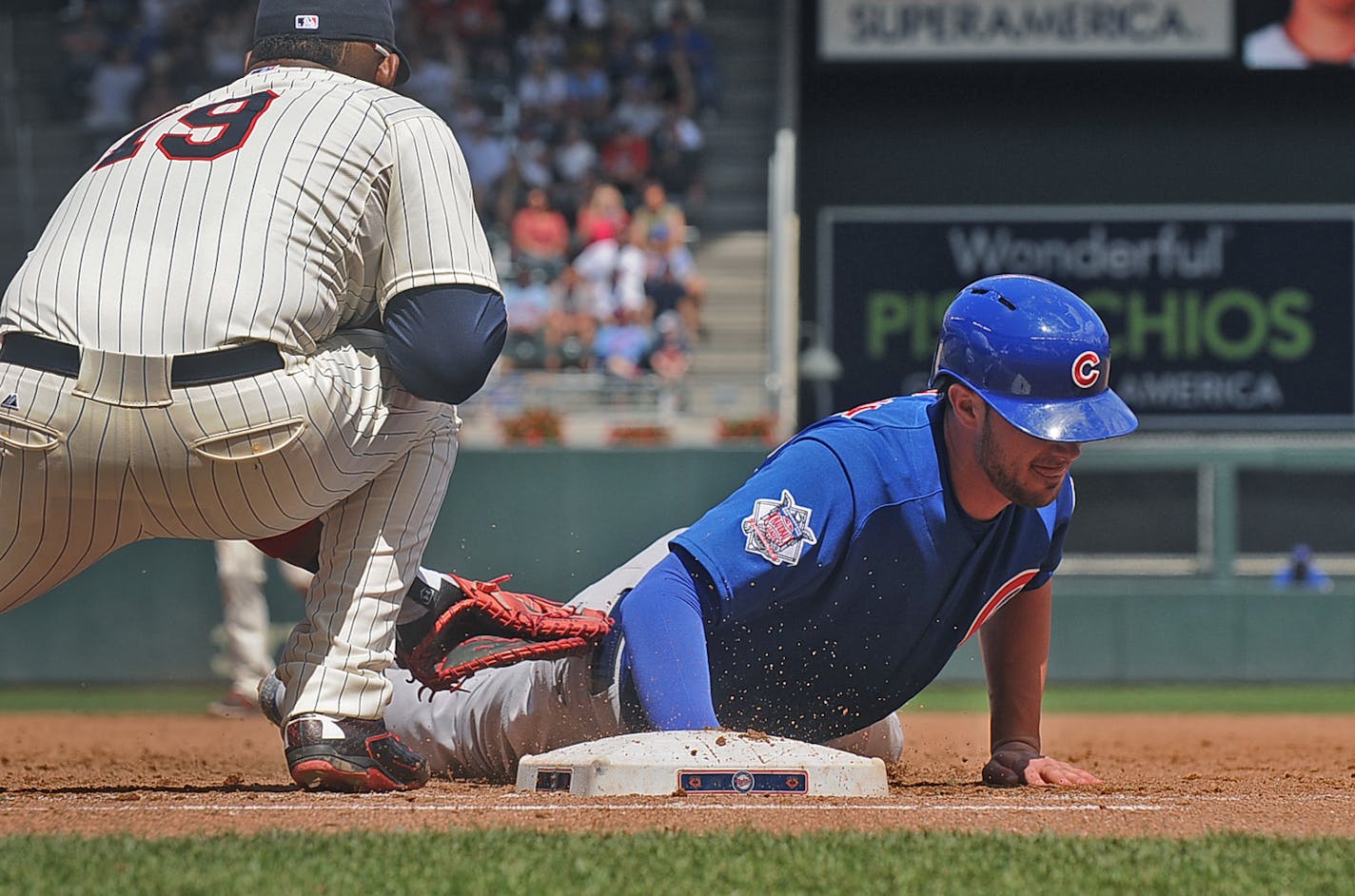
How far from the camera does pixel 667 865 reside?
2609 mm

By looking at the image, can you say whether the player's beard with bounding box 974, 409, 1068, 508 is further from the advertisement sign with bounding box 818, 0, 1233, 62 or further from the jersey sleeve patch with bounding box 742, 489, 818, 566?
the advertisement sign with bounding box 818, 0, 1233, 62

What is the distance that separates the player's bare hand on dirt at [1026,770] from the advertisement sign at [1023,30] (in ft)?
36.6

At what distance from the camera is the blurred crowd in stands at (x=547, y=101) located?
43.1 feet

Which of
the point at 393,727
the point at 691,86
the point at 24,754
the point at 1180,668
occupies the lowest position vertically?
the point at 1180,668

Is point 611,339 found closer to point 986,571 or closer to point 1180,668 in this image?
point 1180,668

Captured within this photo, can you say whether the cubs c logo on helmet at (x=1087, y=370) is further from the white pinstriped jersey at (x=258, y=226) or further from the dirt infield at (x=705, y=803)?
the white pinstriped jersey at (x=258, y=226)

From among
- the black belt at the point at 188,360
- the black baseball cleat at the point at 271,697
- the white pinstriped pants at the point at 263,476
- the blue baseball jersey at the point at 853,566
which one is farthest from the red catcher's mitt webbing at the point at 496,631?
the black belt at the point at 188,360

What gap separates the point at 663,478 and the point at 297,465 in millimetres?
7285

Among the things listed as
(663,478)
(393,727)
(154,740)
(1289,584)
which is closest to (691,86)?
(663,478)

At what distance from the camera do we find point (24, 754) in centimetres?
590

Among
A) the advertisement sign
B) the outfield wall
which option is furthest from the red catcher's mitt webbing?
the advertisement sign

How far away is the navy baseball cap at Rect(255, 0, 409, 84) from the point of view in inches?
135

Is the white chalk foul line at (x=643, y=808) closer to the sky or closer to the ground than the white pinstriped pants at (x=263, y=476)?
closer to the ground

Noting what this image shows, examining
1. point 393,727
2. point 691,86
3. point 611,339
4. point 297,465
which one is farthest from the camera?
point 691,86
